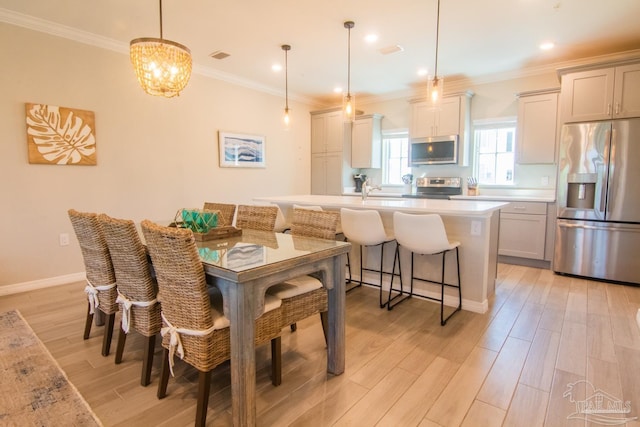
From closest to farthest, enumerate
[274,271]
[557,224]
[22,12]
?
[274,271], [22,12], [557,224]

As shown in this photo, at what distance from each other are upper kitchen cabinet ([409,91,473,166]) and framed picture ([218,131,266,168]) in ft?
8.56

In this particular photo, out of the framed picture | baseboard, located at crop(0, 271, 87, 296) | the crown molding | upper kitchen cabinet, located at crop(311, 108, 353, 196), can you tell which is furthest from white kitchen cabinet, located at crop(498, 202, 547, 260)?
baseboard, located at crop(0, 271, 87, 296)

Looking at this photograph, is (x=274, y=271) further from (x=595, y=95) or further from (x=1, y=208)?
(x=595, y=95)

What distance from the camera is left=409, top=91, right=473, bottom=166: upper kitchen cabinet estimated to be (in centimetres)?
508

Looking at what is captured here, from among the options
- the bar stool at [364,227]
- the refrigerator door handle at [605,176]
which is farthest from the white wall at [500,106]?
the bar stool at [364,227]

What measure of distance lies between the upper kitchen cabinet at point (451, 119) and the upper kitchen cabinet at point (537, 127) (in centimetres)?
73

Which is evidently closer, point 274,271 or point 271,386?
point 274,271

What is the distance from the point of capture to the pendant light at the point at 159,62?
2148 mm

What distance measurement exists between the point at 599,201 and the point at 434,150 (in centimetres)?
220

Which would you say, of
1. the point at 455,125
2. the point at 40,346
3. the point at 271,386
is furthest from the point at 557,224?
the point at 40,346

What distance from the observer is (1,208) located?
324cm

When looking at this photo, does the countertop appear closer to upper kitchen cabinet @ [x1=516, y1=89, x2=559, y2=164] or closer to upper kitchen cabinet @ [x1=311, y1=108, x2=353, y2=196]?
upper kitchen cabinet @ [x1=516, y1=89, x2=559, y2=164]

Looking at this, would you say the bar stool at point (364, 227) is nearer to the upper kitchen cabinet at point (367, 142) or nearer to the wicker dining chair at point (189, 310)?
the wicker dining chair at point (189, 310)

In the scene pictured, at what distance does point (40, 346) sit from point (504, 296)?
389 centimetres
